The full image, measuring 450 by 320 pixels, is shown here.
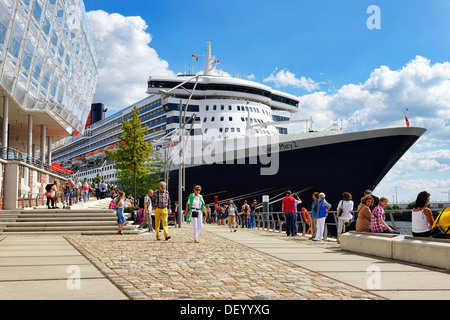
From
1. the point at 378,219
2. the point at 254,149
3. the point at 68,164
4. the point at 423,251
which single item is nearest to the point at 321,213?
the point at 378,219

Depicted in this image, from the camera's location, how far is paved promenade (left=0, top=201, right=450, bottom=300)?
16.8ft

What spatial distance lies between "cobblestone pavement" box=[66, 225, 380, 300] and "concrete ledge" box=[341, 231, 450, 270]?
7.10 feet

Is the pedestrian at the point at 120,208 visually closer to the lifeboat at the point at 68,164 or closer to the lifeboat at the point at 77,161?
the lifeboat at the point at 77,161

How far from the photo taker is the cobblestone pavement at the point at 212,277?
513 centimetres

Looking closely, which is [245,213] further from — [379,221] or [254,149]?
[379,221]

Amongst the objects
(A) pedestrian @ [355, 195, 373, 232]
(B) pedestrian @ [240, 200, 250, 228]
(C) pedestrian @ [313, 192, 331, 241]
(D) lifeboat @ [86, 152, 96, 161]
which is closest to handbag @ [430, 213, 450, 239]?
(A) pedestrian @ [355, 195, 373, 232]

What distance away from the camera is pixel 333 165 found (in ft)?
87.3

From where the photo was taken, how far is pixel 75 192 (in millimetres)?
31781

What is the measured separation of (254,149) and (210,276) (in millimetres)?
23182

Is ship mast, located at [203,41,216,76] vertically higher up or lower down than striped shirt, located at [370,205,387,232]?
higher up

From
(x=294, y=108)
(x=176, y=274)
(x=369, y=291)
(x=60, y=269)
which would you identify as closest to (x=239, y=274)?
(x=176, y=274)

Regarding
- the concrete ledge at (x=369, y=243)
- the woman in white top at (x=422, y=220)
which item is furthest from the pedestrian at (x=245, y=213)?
the woman in white top at (x=422, y=220)

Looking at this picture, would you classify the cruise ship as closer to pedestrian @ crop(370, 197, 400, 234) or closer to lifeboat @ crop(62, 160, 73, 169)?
pedestrian @ crop(370, 197, 400, 234)

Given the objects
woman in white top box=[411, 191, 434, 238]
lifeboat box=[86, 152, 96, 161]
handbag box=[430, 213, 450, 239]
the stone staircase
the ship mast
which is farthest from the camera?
lifeboat box=[86, 152, 96, 161]
